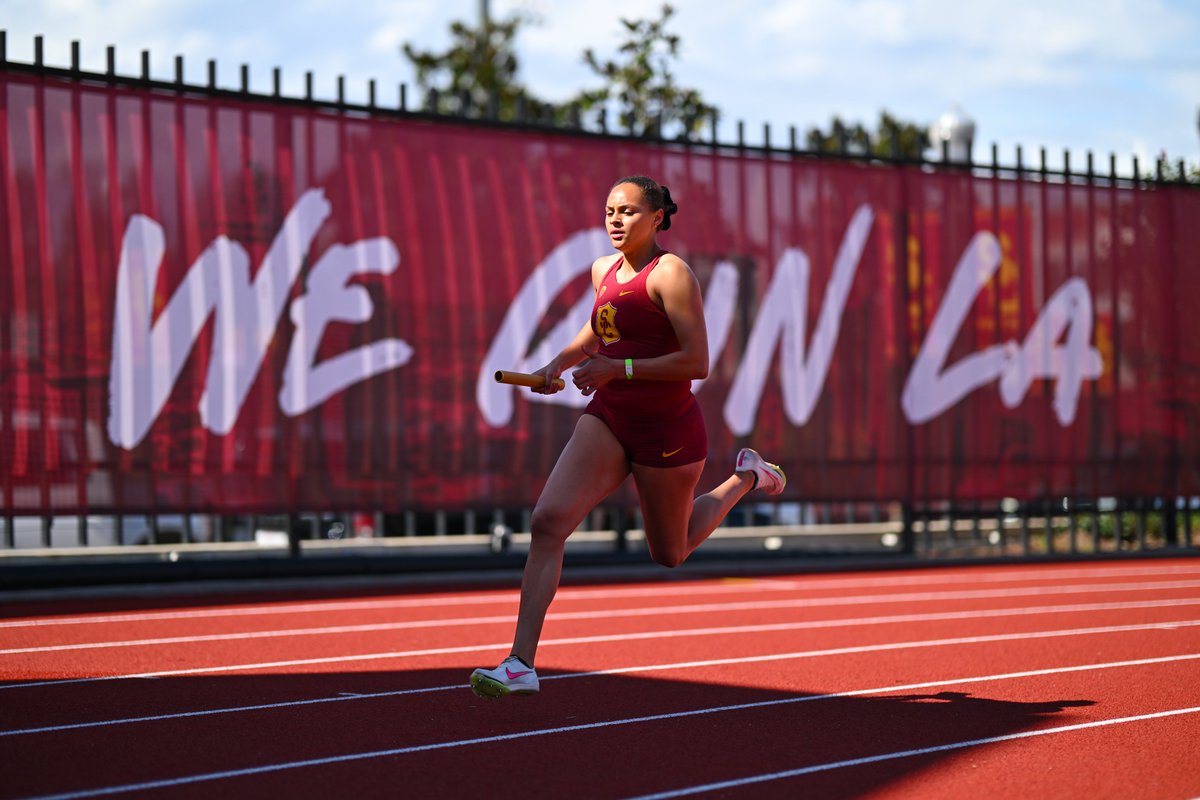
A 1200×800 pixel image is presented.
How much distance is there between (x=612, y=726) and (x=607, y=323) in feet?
5.37

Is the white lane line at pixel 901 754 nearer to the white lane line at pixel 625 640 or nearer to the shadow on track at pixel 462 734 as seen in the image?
the shadow on track at pixel 462 734

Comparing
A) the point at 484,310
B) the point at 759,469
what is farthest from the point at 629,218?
the point at 484,310

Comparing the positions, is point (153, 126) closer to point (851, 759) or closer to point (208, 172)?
point (208, 172)

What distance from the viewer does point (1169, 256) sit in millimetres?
14953

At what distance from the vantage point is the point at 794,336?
1321cm

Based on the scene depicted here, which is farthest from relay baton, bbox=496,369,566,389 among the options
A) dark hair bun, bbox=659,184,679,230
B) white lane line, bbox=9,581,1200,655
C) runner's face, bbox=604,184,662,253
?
white lane line, bbox=9,581,1200,655

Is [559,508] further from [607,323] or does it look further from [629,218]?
[629,218]

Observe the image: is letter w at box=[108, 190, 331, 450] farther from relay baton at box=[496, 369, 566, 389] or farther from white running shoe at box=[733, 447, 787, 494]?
relay baton at box=[496, 369, 566, 389]

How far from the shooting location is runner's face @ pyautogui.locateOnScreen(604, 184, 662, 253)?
5.61 meters

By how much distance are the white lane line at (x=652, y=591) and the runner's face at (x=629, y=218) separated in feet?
16.1

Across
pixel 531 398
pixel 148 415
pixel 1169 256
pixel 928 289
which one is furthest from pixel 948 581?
pixel 148 415

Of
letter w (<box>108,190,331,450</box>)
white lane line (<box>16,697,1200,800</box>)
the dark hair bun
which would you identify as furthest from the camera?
letter w (<box>108,190,331,450</box>)

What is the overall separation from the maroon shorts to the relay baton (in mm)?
283

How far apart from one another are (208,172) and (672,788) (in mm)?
7829
